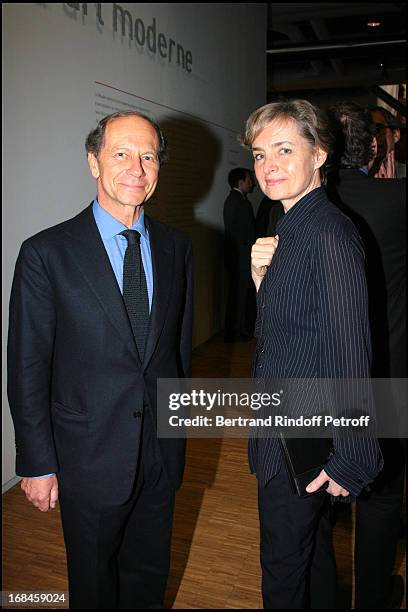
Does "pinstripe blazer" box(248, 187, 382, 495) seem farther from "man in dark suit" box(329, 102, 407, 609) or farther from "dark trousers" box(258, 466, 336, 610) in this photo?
"man in dark suit" box(329, 102, 407, 609)

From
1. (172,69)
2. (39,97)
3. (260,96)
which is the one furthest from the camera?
(260,96)

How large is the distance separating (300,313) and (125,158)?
700mm

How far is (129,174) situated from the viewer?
1.62 metres

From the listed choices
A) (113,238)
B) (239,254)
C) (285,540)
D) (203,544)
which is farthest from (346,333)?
(239,254)

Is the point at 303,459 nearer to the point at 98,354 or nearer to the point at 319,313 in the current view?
the point at 319,313

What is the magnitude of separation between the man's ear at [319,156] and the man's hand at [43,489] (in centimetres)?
122

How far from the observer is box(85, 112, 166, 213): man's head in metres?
1.63

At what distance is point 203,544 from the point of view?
107 inches

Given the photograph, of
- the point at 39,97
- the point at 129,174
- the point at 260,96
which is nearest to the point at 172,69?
the point at 39,97

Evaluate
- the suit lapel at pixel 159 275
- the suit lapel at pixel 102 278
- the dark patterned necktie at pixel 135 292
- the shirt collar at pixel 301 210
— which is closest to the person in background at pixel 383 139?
the shirt collar at pixel 301 210

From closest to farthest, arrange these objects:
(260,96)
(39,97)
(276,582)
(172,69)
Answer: (276,582), (39,97), (172,69), (260,96)

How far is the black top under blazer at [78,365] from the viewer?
1.58 m

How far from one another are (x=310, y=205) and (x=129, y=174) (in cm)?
54

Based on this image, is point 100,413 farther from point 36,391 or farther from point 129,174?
point 129,174
